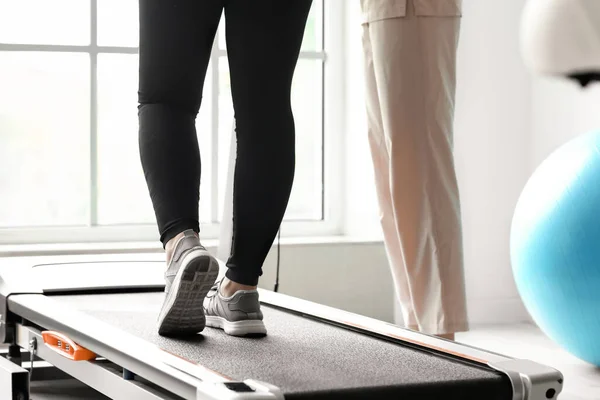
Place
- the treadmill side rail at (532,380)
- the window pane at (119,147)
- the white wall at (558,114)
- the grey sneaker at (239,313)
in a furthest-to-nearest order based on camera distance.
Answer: the window pane at (119,147)
the white wall at (558,114)
the grey sneaker at (239,313)
the treadmill side rail at (532,380)

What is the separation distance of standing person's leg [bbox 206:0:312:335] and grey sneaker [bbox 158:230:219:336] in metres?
0.10

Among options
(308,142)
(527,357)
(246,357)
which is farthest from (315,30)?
(246,357)

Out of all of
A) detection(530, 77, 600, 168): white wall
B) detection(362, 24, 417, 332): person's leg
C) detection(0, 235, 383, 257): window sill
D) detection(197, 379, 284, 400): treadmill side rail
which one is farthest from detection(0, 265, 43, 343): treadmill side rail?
detection(530, 77, 600, 168): white wall

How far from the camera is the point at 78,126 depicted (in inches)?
141

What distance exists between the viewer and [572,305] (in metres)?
2.60

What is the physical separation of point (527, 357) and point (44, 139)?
6.42 ft

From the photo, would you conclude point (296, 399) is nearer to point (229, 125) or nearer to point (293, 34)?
point (293, 34)

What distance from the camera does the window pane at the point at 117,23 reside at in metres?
3.56

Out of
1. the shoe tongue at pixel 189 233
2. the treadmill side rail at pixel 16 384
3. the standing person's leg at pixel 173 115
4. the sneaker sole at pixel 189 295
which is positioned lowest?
the treadmill side rail at pixel 16 384

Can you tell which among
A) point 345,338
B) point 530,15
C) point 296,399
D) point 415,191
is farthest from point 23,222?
point 530,15

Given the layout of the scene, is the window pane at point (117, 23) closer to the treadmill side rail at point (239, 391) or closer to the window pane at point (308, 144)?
the window pane at point (308, 144)

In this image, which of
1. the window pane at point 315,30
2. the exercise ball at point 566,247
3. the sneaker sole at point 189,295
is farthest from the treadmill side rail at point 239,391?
the window pane at point 315,30

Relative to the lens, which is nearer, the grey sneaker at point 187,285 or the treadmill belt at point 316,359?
the treadmill belt at point 316,359

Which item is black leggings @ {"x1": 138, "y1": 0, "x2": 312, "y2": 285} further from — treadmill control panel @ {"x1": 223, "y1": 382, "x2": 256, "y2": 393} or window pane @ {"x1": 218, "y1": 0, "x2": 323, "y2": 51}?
window pane @ {"x1": 218, "y1": 0, "x2": 323, "y2": 51}
